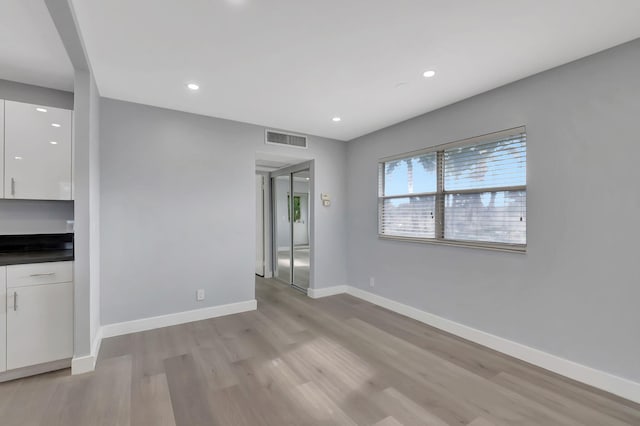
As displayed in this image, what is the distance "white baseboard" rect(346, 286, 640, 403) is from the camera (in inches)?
83.1

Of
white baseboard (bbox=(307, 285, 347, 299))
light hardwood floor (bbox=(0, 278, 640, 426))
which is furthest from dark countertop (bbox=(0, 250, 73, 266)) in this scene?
white baseboard (bbox=(307, 285, 347, 299))

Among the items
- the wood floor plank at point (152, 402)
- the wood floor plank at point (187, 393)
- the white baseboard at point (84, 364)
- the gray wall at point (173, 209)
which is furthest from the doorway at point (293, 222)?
the white baseboard at point (84, 364)

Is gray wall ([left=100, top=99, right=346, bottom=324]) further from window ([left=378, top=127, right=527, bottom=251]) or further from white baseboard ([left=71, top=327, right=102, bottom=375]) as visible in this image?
window ([left=378, top=127, right=527, bottom=251])

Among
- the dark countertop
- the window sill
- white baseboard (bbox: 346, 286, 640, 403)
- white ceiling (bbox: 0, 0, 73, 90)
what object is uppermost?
white ceiling (bbox: 0, 0, 73, 90)

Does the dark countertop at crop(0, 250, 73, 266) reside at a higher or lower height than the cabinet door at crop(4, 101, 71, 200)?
lower

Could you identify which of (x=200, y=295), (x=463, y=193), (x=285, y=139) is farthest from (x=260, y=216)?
(x=463, y=193)

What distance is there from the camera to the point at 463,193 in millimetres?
3186

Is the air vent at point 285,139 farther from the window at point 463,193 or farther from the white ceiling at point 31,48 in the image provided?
the white ceiling at point 31,48

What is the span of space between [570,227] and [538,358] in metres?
1.20

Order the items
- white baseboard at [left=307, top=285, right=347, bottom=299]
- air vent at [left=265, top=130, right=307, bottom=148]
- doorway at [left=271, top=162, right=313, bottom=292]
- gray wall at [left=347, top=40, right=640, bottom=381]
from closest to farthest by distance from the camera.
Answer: gray wall at [left=347, top=40, right=640, bottom=381], air vent at [left=265, top=130, right=307, bottom=148], white baseboard at [left=307, top=285, right=347, bottom=299], doorway at [left=271, top=162, right=313, bottom=292]

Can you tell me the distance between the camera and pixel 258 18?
1863mm

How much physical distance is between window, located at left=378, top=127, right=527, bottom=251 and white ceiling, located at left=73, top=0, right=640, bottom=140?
64cm

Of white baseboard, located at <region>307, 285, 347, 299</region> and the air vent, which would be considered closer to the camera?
the air vent

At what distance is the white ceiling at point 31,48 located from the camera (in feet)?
5.83
